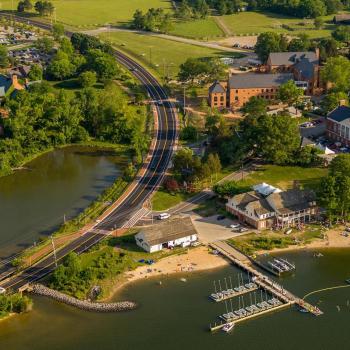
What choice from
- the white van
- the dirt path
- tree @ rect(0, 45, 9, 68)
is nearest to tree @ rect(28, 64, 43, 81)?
tree @ rect(0, 45, 9, 68)

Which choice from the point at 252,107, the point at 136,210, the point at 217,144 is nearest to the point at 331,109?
the point at 252,107

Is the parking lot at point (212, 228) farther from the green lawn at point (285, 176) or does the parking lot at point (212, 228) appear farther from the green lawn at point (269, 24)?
the green lawn at point (269, 24)

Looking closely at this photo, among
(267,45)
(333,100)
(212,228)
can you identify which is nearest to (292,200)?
(212,228)

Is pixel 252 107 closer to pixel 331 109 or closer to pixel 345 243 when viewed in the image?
pixel 331 109

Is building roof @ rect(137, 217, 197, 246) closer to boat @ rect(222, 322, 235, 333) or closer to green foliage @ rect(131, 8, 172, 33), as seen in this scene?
boat @ rect(222, 322, 235, 333)

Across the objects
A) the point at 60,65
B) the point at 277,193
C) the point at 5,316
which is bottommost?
the point at 5,316

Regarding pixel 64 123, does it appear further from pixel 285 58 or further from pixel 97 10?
pixel 97 10

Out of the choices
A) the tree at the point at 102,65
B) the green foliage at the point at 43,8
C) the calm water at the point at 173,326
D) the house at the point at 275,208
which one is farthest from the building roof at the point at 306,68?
the green foliage at the point at 43,8
